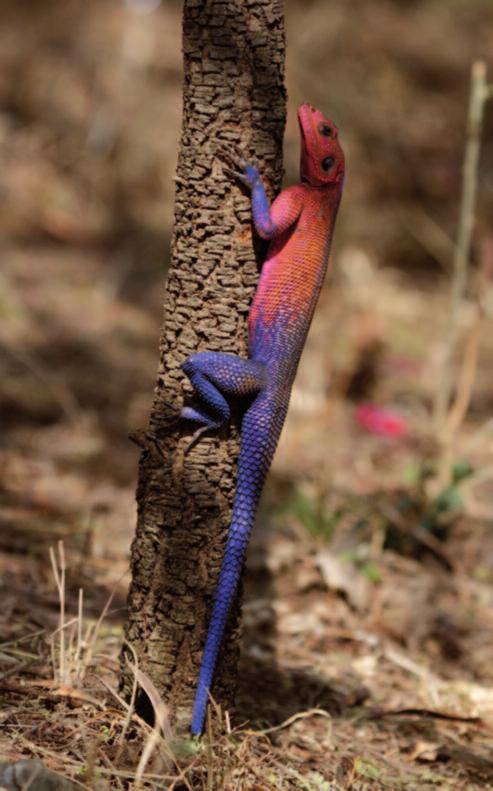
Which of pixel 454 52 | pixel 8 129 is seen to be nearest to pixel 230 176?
pixel 8 129

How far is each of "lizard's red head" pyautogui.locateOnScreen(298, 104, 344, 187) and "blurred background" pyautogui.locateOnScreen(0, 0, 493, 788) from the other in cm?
159

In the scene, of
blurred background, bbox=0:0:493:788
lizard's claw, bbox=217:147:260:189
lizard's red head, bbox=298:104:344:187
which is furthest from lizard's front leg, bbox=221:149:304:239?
blurred background, bbox=0:0:493:788

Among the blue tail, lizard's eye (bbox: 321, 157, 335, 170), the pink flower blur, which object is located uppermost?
lizard's eye (bbox: 321, 157, 335, 170)

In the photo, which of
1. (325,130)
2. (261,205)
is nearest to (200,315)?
(261,205)

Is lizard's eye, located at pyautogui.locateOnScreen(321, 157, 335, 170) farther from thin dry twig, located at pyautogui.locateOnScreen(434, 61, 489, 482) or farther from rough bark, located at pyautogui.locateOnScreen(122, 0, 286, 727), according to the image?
thin dry twig, located at pyautogui.locateOnScreen(434, 61, 489, 482)

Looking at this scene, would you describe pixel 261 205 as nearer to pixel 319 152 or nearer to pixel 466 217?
pixel 319 152

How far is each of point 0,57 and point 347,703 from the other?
7.95 m

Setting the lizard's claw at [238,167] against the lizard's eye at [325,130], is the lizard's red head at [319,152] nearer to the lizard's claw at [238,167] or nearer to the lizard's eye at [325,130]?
the lizard's eye at [325,130]

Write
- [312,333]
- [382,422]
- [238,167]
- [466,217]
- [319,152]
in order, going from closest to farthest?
[238,167]
[319,152]
[466,217]
[382,422]
[312,333]

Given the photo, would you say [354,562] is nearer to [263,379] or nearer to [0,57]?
[263,379]

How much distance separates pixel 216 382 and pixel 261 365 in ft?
0.45

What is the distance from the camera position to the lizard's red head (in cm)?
247

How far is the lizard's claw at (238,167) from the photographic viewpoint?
222cm

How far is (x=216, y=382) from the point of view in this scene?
2.25 m
